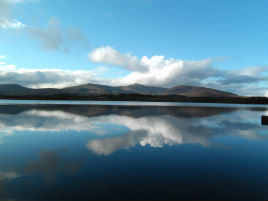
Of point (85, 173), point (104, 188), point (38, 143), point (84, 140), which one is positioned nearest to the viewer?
point (104, 188)

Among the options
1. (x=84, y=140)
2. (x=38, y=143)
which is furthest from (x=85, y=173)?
(x=38, y=143)

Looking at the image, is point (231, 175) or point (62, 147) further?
point (62, 147)

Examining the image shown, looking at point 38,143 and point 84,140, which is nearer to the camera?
point 38,143

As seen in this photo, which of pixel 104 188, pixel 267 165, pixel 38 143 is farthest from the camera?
pixel 38 143

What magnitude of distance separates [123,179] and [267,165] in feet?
23.9

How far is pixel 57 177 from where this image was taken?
643 cm

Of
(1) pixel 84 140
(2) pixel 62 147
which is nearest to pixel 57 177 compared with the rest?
(2) pixel 62 147

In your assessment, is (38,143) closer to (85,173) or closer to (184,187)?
(85,173)

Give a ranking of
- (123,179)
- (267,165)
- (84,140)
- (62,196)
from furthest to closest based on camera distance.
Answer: (84,140) < (267,165) < (123,179) < (62,196)

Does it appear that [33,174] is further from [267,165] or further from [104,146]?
[267,165]

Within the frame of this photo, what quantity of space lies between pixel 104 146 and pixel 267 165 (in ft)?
29.1

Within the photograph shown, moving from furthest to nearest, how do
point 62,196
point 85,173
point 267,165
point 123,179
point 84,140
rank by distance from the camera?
point 84,140 < point 267,165 < point 85,173 < point 123,179 < point 62,196

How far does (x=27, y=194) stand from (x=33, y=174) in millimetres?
1524

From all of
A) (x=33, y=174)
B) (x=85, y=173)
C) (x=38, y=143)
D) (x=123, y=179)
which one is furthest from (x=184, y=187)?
(x=38, y=143)
